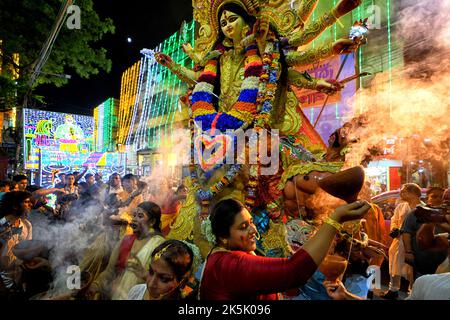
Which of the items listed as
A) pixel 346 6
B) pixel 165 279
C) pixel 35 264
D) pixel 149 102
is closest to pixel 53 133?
pixel 35 264

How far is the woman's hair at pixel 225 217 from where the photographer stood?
191 cm

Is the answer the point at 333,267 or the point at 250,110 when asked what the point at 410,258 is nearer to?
the point at 333,267

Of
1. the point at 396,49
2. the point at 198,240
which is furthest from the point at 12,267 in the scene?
the point at 396,49

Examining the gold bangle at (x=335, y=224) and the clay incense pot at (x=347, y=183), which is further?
the clay incense pot at (x=347, y=183)

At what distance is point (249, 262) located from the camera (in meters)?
1.66

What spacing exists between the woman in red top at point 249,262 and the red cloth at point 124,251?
4.59ft

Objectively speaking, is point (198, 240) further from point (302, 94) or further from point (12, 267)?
point (302, 94)

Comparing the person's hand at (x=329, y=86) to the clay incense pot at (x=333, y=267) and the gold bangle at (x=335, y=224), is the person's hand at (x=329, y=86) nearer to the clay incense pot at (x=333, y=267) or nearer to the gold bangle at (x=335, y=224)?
the clay incense pot at (x=333, y=267)

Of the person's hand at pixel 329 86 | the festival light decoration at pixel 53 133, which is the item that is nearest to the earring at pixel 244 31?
the person's hand at pixel 329 86

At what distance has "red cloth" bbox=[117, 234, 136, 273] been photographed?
3.00 metres

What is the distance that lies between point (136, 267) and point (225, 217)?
51.0 inches

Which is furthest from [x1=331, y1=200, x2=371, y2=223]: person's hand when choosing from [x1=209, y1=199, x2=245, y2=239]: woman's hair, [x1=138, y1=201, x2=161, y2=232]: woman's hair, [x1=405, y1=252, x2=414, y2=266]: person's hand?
[x1=405, y1=252, x2=414, y2=266]: person's hand

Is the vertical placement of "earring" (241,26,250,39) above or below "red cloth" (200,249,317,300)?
above

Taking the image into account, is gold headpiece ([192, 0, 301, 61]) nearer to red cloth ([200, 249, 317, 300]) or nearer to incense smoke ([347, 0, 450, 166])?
incense smoke ([347, 0, 450, 166])
